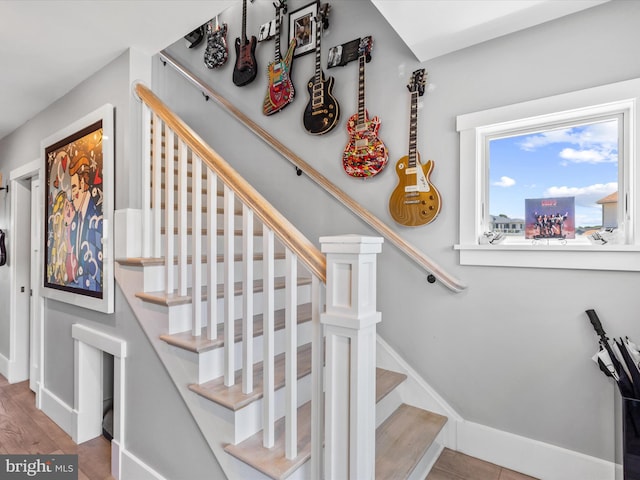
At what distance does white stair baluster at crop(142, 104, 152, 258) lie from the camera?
6.04 feet

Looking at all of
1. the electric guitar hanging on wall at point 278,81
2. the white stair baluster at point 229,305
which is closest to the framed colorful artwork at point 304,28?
the electric guitar hanging on wall at point 278,81

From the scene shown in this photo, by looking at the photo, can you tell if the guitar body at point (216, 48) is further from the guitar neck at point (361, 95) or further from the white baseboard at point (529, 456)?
the white baseboard at point (529, 456)

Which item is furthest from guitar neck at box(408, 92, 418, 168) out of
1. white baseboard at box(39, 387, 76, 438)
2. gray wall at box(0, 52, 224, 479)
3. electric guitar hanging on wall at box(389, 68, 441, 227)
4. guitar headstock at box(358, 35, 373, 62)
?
white baseboard at box(39, 387, 76, 438)

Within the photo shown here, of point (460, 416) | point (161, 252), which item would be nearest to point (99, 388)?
point (161, 252)

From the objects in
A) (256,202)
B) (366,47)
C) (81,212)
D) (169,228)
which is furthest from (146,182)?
(366,47)

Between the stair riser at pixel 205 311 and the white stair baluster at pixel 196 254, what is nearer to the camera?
the white stair baluster at pixel 196 254

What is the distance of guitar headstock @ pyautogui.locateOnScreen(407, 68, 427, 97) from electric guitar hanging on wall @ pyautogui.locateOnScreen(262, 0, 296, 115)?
96cm

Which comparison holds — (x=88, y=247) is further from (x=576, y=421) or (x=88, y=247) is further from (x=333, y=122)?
(x=576, y=421)

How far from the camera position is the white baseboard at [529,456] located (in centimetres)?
163

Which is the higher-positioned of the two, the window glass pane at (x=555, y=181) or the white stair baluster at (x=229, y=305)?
the window glass pane at (x=555, y=181)

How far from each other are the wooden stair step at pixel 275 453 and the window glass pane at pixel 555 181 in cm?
146

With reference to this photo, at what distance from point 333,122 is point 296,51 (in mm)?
743

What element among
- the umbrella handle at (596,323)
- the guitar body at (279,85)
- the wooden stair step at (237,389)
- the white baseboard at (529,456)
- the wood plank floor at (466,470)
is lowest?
the wood plank floor at (466,470)

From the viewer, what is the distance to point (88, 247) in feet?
7.03
